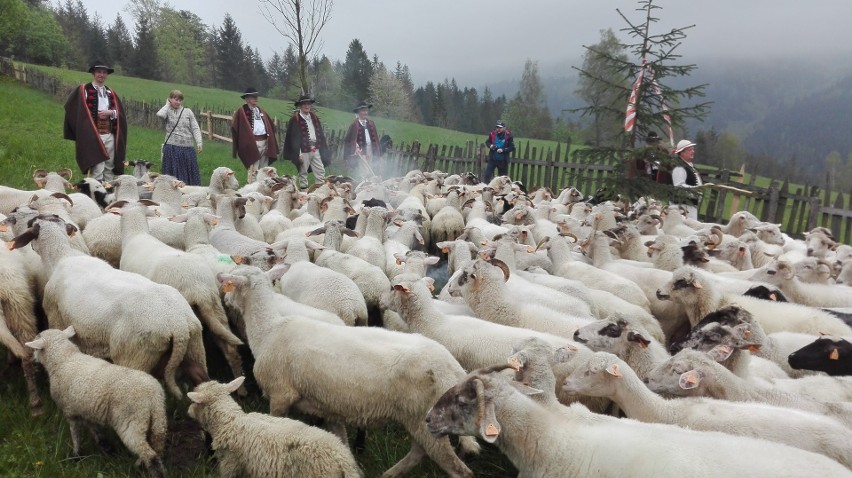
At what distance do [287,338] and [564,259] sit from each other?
3.93 metres

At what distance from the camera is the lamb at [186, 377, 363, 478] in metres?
2.99

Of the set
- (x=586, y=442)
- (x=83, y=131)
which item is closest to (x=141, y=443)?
(x=586, y=442)

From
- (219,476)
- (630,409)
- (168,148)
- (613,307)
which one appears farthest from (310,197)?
(630,409)

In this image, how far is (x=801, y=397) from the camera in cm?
357

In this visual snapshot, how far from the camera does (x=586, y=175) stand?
15133 millimetres

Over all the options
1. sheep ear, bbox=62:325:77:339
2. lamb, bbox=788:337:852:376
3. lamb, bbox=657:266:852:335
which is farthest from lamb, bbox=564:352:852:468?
sheep ear, bbox=62:325:77:339

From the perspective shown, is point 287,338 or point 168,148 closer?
point 287,338

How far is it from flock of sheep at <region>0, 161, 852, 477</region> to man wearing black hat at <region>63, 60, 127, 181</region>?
3491 millimetres

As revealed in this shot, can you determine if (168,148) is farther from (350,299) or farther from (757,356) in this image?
(757,356)

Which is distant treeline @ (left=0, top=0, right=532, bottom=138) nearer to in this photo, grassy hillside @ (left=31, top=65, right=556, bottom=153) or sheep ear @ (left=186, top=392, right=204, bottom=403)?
grassy hillside @ (left=31, top=65, right=556, bottom=153)

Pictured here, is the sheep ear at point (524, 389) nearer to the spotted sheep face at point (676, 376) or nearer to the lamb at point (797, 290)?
the spotted sheep face at point (676, 376)

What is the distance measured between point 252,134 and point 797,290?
1013 cm

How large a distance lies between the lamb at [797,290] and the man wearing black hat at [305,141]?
9.18 metres

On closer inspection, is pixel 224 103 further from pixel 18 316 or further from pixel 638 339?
pixel 638 339
